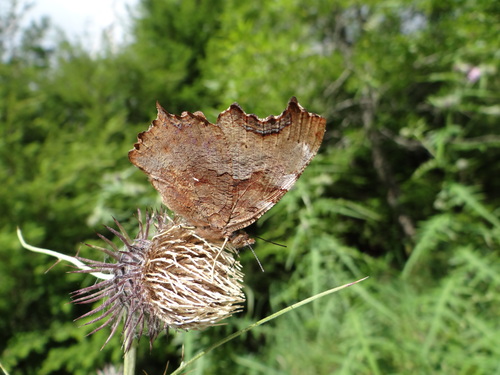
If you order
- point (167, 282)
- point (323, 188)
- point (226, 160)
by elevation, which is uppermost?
point (323, 188)

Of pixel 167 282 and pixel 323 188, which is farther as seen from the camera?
pixel 323 188

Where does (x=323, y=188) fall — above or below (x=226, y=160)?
above

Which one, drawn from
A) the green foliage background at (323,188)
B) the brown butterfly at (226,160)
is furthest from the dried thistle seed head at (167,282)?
the green foliage background at (323,188)

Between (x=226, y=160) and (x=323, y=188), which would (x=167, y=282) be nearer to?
(x=226, y=160)

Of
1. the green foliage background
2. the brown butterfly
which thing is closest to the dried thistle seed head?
the brown butterfly

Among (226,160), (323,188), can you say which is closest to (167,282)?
(226,160)

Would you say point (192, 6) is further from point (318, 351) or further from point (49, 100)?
point (318, 351)

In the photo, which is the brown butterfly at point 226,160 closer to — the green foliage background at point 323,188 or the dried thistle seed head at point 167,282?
the dried thistle seed head at point 167,282
